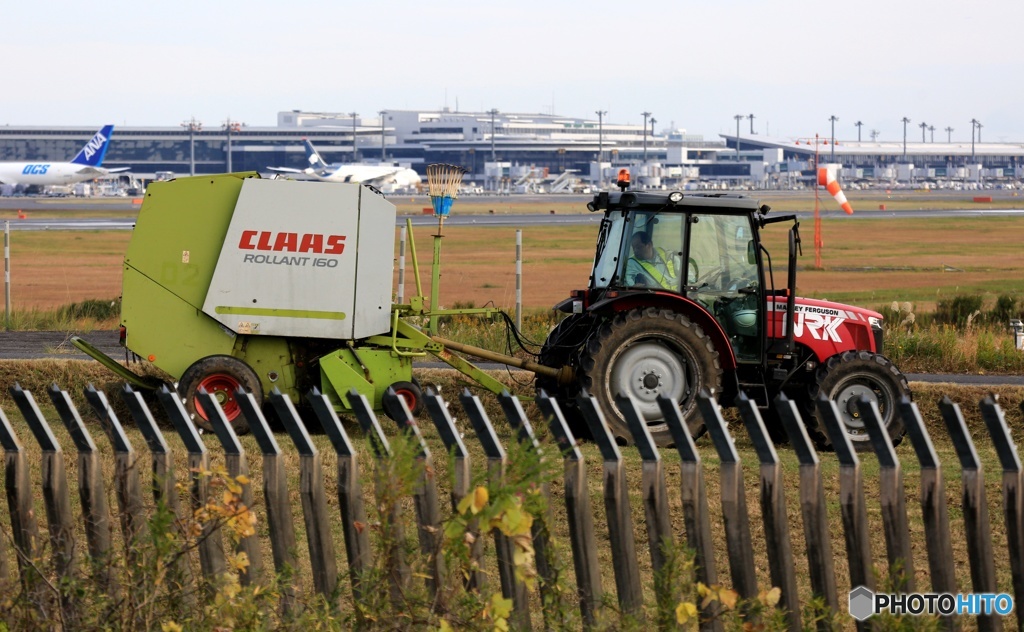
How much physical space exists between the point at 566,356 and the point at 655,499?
7.37 meters

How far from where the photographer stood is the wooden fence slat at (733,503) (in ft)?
14.0

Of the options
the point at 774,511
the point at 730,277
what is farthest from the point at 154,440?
the point at 730,277

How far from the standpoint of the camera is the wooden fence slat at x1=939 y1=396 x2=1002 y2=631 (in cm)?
421

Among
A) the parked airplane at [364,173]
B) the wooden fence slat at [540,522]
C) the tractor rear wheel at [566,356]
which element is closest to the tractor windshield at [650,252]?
the tractor rear wheel at [566,356]

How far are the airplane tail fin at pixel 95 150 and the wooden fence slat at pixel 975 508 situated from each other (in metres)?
128

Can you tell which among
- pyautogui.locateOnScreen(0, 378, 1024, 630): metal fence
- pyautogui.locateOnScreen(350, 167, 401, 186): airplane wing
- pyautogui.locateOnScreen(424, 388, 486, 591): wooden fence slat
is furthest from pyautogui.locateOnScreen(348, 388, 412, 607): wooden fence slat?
pyautogui.locateOnScreen(350, 167, 401, 186): airplane wing

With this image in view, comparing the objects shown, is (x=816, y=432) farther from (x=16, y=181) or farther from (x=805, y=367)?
(x=16, y=181)

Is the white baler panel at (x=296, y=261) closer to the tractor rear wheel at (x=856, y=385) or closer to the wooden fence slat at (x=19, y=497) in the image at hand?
the tractor rear wheel at (x=856, y=385)

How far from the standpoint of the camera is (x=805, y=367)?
37.3 feet

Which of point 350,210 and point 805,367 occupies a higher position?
point 350,210

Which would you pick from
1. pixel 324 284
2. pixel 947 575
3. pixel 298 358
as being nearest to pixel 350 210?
pixel 324 284

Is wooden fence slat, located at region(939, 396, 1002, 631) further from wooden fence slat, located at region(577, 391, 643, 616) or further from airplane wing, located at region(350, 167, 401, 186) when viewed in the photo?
airplane wing, located at region(350, 167, 401, 186)

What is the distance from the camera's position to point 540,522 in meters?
4.52

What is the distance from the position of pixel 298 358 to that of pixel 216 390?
759 millimetres
